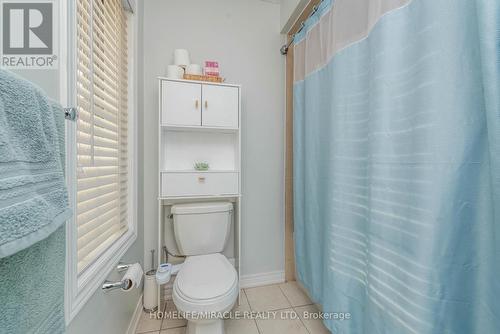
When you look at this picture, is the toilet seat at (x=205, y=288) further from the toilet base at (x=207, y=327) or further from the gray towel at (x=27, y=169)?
the gray towel at (x=27, y=169)

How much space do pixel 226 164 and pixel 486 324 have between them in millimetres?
1476

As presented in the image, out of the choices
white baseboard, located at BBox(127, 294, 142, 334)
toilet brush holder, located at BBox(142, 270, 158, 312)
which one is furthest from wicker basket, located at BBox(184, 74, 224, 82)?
white baseboard, located at BBox(127, 294, 142, 334)

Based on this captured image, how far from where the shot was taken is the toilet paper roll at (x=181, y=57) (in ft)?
4.99

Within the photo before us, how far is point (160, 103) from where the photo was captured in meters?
1.38

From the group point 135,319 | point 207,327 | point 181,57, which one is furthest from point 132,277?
point 181,57

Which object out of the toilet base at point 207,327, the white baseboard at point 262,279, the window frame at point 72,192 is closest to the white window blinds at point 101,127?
the window frame at point 72,192

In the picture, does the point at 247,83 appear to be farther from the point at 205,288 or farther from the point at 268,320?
the point at 268,320

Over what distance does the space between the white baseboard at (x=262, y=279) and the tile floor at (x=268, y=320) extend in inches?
3.1

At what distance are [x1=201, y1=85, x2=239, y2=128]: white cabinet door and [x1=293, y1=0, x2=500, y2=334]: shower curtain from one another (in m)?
0.65

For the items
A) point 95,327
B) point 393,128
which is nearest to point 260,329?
point 95,327

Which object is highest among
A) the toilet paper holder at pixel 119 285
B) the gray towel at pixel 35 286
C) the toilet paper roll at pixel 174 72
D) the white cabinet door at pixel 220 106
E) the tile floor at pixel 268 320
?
the toilet paper roll at pixel 174 72

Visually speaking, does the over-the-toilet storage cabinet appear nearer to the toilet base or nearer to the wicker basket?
the wicker basket

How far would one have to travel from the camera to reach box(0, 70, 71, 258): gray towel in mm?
335

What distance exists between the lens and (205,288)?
1.07 meters
